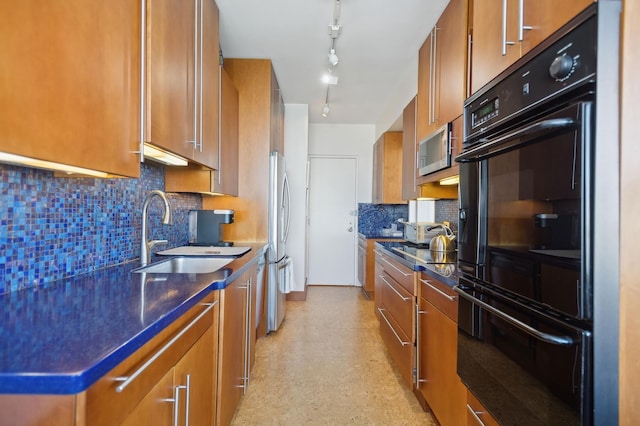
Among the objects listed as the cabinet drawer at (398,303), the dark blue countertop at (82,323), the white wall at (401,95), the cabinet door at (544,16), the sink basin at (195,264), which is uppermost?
the white wall at (401,95)

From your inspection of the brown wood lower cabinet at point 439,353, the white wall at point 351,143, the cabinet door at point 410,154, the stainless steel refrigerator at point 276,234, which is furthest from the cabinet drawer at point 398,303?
the white wall at point 351,143

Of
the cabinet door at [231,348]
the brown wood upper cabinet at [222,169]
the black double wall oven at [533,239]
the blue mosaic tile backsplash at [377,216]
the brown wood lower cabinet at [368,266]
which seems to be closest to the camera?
the black double wall oven at [533,239]

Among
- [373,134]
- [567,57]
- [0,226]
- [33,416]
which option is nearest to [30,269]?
[0,226]

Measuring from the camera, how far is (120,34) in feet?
3.75

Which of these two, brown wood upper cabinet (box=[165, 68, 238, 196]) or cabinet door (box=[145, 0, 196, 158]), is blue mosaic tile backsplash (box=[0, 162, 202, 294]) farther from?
cabinet door (box=[145, 0, 196, 158])

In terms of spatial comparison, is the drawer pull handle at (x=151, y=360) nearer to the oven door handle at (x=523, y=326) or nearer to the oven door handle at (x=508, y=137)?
the oven door handle at (x=523, y=326)

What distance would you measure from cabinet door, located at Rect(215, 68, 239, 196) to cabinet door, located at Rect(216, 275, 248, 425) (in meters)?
0.94

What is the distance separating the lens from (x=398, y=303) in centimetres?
234

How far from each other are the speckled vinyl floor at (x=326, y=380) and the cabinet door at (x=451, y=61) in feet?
6.00

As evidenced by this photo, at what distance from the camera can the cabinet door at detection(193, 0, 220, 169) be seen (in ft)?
6.32

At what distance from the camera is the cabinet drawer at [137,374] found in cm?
65

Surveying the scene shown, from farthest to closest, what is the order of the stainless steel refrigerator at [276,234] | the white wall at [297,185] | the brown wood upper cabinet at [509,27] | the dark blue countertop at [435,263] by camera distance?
1. the white wall at [297,185]
2. the stainless steel refrigerator at [276,234]
3. the dark blue countertop at [435,263]
4. the brown wood upper cabinet at [509,27]

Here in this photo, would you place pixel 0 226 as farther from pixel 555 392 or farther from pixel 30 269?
pixel 555 392

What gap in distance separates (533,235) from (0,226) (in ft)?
5.54
